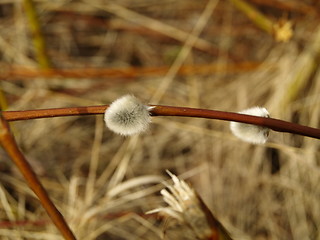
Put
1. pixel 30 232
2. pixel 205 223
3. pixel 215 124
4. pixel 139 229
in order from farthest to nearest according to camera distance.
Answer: pixel 215 124 → pixel 139 229 → pixel 30 232 → pixel 205 223

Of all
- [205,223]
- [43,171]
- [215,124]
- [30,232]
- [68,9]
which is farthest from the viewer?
[68,9]

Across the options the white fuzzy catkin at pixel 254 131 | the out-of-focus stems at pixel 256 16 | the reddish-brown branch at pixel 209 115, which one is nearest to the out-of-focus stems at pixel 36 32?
the out-of-focus stems at pixel 256 16

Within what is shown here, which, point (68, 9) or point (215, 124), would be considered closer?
point (215, 124)

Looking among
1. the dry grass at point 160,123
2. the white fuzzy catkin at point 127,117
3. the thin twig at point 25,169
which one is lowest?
the thin twig at point 25,169

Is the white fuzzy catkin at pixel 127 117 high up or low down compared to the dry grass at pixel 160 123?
down

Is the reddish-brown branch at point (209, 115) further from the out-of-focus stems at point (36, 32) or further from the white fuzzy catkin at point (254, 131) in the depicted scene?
the out-of-focus stems at point (36, 32)

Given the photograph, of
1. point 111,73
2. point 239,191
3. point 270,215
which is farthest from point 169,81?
point 270,215

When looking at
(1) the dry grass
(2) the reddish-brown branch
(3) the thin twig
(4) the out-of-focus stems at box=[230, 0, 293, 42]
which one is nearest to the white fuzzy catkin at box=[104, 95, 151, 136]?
(2) the reddish-brown branch

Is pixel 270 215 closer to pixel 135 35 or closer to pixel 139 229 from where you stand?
pixel 139 229
